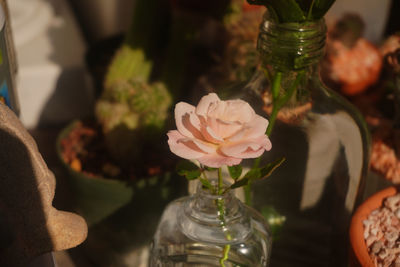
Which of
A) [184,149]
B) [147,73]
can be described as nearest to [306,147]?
[184,149]

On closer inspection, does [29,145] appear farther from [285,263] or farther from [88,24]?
[88,24]

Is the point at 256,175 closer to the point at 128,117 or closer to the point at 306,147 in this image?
the point at 306,147

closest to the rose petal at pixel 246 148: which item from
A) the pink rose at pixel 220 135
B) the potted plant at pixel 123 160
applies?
the pink rose at pixel 220 135

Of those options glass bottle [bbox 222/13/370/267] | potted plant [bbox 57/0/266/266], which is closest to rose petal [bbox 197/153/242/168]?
glass bottle [bbox 222/13/370/267]

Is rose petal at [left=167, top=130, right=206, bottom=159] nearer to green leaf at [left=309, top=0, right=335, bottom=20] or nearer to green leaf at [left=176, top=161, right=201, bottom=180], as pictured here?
green leaf at [left=176, top=161, right=201, bottom=180]

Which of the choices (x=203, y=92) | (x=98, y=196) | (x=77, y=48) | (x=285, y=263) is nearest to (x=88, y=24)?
(x=77, y=48)

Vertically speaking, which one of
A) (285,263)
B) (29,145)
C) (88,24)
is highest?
(29,145)
